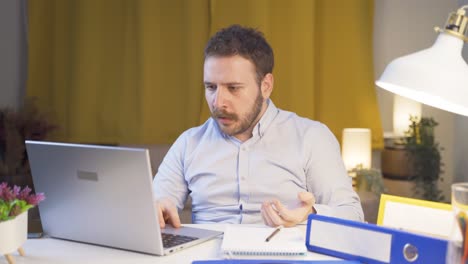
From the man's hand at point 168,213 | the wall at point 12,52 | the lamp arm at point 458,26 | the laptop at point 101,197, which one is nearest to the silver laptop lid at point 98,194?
the laptop at point 101,197

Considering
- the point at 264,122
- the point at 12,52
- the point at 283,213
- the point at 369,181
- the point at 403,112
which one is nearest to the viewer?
the point at 283,213

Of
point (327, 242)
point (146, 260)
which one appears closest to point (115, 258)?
point (146, 260)

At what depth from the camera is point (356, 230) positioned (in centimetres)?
122

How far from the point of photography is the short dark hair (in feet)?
6.18

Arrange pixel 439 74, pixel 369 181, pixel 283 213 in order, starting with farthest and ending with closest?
pixel 369 181 → pixel 283 213 → pixel 439 74

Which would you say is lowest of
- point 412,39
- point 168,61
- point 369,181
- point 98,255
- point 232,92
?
point 369,181

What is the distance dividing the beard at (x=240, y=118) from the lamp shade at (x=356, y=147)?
1.51 metres

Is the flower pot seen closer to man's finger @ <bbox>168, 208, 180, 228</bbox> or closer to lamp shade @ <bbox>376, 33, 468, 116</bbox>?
man's finger @ <bbox>168, 208, 180, 228</bbox>

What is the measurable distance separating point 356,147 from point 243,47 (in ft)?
5.43

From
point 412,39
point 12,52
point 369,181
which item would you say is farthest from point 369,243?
point 12,52

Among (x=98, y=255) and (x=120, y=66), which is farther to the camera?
(x=120, y=66)

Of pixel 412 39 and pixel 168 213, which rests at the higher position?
pixel 412 39

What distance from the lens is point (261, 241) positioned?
1.32 metres

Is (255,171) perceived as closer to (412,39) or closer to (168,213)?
(168,213)
